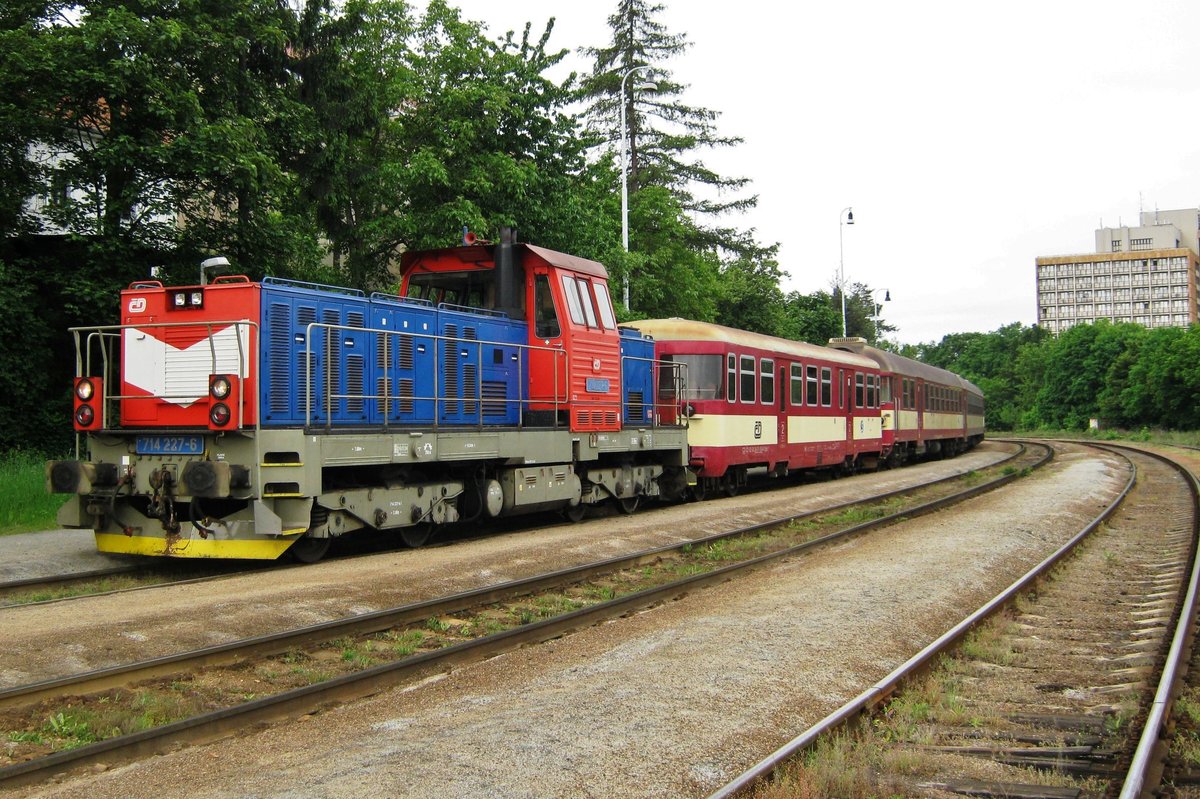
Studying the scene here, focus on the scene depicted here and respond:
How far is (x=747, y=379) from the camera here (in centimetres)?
1858

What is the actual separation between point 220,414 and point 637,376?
787 centimetres

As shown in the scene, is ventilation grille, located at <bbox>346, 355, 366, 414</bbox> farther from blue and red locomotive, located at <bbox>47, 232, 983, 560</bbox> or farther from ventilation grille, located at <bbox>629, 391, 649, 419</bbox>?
ventilation grille, located at <bbox>629, 391, 649, 419</bbox>

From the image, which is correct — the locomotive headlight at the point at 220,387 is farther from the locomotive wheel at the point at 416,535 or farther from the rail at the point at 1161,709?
the rail at the point at 1161,709

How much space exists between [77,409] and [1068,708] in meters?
9.37

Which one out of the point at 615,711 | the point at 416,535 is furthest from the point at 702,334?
the point at 615,711

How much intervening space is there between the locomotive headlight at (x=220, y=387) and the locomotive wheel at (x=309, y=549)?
1.82m

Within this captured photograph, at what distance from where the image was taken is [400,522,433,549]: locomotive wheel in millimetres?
11523

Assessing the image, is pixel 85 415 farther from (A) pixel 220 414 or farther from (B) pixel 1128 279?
(B) pixel 1128 279

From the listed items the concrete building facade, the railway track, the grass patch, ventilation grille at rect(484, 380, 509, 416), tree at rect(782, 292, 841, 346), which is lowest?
the railway track

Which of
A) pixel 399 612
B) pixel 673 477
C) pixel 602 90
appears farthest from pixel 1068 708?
pixel 602 90

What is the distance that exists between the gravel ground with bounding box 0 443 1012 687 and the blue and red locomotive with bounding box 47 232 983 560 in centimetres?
65

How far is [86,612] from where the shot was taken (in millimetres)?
7602

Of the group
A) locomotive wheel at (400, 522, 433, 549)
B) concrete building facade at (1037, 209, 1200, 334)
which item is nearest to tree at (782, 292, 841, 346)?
locomotive wheel at (400, 522, 433, 549)

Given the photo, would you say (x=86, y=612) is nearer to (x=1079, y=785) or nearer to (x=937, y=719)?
(x=937, y=719)
